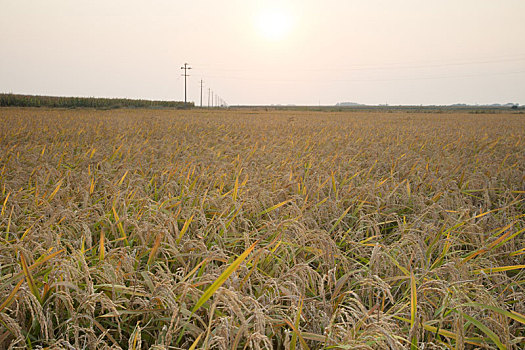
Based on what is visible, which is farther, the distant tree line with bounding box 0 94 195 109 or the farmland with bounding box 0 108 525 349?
the distant tree line with bounding box 0 94 195 109

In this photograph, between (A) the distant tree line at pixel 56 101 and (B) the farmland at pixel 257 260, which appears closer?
(B) the farmland at pixel 257 260

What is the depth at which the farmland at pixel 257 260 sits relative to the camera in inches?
48.9

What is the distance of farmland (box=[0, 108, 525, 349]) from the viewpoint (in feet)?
4.08

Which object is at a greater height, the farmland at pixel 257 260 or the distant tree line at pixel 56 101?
the distant tree line at pixel 56 101

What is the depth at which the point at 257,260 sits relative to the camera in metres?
1.60

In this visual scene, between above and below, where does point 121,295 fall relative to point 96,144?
below

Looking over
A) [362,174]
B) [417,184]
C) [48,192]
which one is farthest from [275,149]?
[48,192]

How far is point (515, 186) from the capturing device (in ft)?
13.0

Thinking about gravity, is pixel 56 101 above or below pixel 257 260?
above

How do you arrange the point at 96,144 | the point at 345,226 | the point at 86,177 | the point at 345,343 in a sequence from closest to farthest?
the point at 345,343 < the point at 345,226 < the point at 86,177 < the point at 96,144

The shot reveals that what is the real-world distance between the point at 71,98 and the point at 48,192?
53363mm

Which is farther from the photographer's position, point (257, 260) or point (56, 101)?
point (56, 101)

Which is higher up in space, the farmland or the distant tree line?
the distant tree line

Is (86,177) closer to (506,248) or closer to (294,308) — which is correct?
(294,308)
